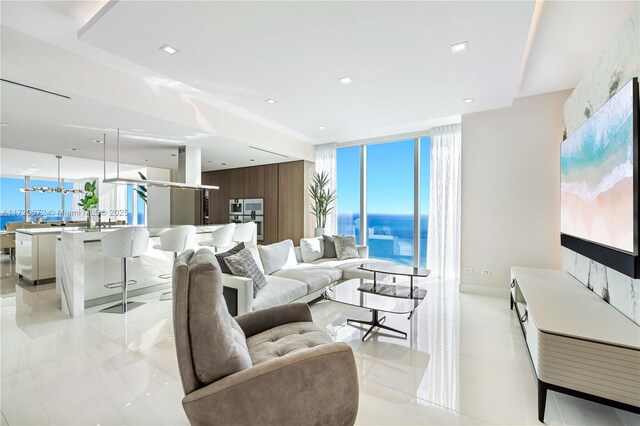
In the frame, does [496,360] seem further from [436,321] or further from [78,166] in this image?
[78,166]

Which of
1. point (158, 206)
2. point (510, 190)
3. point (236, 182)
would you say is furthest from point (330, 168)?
point (158, 206)

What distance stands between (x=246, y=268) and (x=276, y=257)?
3.28 ft

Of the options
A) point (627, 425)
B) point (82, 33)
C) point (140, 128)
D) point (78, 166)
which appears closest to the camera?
point (627, 425)

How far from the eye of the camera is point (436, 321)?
3.36 m

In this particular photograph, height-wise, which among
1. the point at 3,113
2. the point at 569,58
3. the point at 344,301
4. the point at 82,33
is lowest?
the point at 344,301

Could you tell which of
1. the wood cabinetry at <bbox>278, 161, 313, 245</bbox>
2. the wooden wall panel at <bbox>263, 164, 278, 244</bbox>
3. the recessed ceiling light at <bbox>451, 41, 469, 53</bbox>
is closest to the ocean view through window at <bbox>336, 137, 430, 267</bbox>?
the wood cabinetry at <bbox>278, 161, 313, 245</bbox>

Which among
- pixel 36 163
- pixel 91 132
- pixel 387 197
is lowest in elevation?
pixel 387 197

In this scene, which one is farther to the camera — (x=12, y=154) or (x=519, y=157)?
(x=12, y=154)

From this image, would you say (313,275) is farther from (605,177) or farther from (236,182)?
(236,182)

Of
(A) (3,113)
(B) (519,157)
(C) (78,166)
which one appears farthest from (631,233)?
(C) (78,166)

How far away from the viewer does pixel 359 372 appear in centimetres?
227

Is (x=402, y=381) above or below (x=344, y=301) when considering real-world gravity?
below

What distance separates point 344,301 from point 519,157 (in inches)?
136

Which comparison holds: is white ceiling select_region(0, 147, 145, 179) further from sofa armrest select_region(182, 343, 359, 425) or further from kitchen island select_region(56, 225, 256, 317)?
sofa armrest select_region(182, 343, 359, 425)
